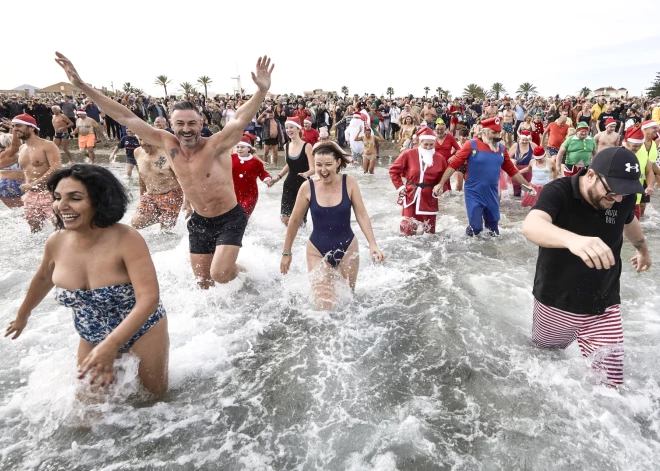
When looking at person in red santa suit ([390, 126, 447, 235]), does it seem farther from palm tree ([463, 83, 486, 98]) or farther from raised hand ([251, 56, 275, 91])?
palm tree ([463, 83, 486, 98])

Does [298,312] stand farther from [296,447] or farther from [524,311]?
[524,311]

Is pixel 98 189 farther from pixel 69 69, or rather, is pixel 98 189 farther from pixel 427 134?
pixel 427 134

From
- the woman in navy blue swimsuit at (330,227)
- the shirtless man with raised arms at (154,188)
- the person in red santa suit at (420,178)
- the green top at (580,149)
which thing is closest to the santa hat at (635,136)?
the green top at (580,149)

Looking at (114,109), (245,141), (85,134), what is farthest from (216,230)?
(85,134)

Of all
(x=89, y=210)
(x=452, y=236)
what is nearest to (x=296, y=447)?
(x=89, y=210)

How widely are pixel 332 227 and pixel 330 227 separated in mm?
19

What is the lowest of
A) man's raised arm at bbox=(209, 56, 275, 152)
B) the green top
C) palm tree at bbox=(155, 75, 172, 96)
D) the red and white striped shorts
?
the red and white striped shorts

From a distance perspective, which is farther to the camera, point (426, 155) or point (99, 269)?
point (426, 155)

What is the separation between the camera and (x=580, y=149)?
7.64 m

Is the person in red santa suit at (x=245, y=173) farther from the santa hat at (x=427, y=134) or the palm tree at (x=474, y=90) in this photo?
the palm tree at (x=474, y=90)

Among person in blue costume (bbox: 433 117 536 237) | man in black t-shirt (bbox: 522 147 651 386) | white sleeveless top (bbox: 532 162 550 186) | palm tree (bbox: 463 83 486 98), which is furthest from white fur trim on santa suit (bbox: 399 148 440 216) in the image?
palm tree (bbox: 463 83 486 98)

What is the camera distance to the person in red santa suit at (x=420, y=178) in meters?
5.97

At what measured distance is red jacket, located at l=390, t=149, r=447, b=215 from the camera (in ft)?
19.6

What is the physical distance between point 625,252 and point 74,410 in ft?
21.9
